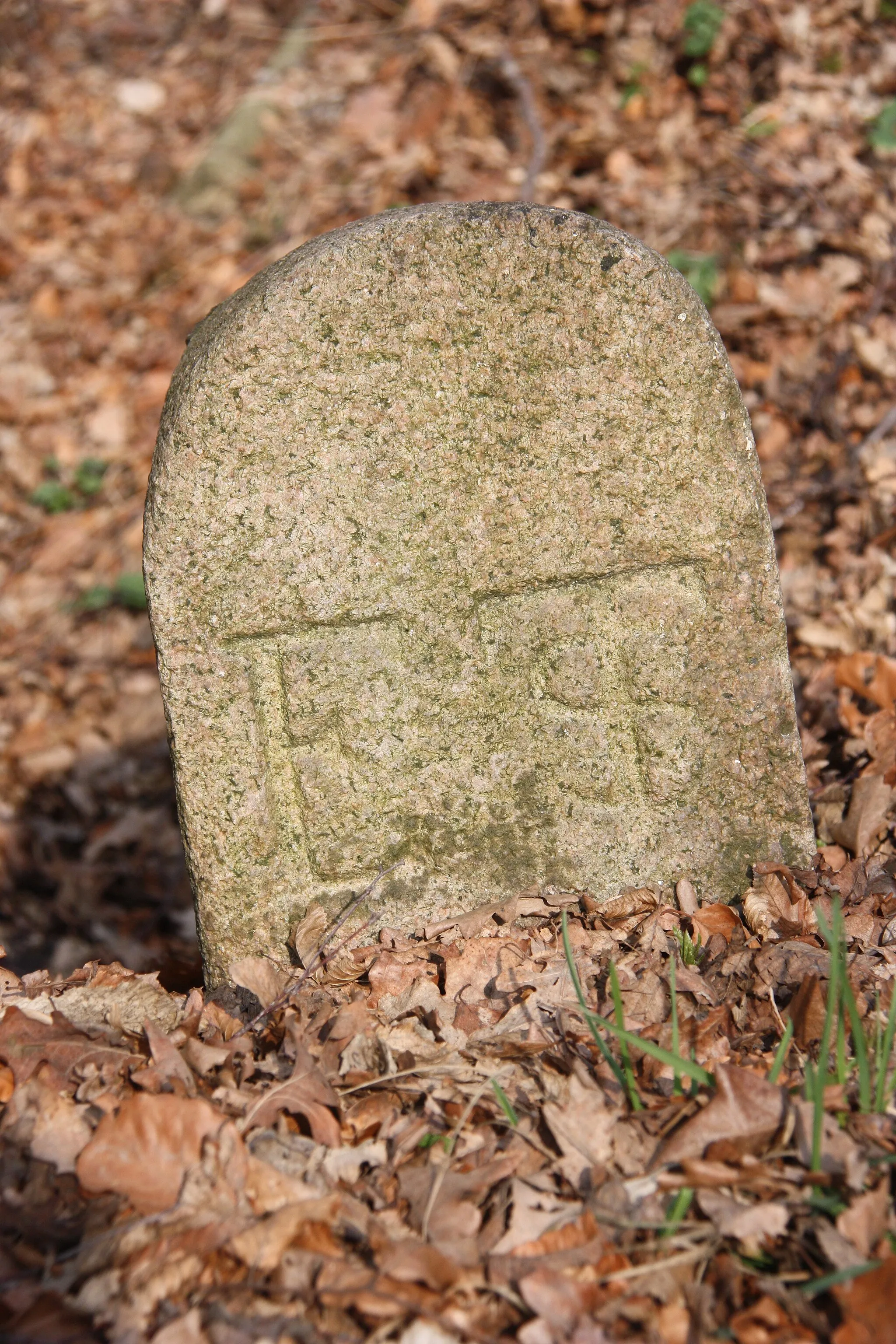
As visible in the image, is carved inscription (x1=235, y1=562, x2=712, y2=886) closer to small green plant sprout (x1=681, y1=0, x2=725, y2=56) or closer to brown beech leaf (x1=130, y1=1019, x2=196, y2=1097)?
brown beech leaf (x1=130, y1=1019, x2=196, y2=1097)

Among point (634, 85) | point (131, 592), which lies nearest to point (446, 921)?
point (131, 592)

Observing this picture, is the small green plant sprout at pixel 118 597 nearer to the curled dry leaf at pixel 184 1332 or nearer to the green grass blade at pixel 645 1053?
the green grass blade at pixel 645 1053

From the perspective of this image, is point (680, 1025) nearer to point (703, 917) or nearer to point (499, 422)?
point (703, 917)

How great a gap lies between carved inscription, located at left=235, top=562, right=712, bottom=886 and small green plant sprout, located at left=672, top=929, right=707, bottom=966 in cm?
25

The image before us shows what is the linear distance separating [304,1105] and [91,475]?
12.1 feet

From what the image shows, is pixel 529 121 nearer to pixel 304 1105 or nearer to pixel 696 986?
pixel 696 986

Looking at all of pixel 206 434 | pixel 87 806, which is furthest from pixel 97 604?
pixel 206 434

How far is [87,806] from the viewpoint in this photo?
3.95 metres

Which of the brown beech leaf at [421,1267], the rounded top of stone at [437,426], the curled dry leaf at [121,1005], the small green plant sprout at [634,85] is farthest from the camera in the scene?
the small green plant sprout at [634,85]

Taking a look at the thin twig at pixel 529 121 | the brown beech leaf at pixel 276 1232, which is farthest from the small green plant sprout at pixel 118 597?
the brown beech leaf at pixel 276 1232

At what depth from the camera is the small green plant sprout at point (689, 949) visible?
6.56ft

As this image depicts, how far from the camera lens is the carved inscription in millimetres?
2043

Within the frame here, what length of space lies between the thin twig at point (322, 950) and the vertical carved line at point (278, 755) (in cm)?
10

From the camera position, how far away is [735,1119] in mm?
1505
